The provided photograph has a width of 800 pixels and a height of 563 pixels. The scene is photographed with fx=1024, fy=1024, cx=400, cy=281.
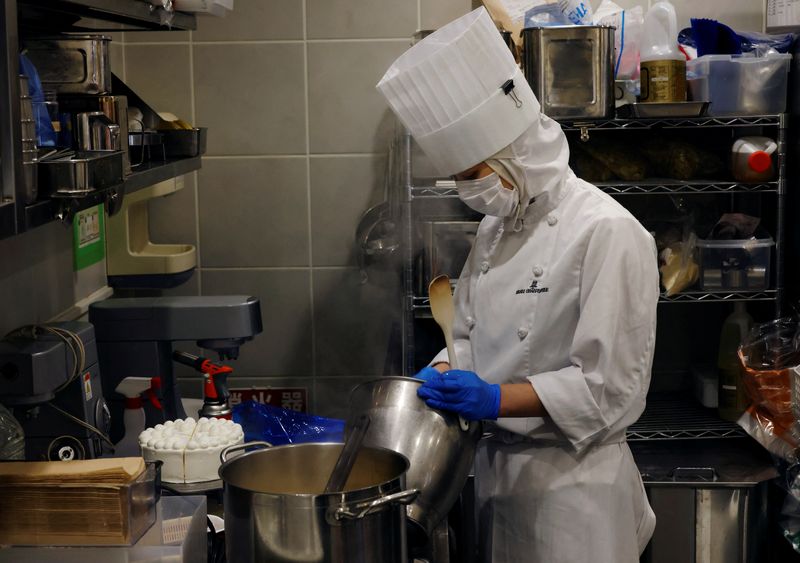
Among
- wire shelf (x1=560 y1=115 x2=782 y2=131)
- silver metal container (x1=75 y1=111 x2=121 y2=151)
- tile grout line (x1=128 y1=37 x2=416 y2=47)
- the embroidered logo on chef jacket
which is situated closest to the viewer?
silver metal container (x1=75 y1=111 x2=121 y2=151)

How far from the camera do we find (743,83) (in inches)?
107

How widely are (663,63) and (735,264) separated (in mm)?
583

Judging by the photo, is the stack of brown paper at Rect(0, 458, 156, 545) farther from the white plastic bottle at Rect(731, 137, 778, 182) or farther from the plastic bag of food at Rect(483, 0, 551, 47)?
the white plastic bottle at Rect(731, 137, 778, 182)

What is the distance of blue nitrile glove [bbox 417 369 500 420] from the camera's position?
1763 millimetres

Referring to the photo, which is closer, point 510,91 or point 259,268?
point 510,91

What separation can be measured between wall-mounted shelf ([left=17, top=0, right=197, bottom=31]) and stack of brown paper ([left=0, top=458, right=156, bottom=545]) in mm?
672

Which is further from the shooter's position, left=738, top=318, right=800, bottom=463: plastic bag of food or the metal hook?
left=738, top=318, right=800, bottom=463: plastic bag of food

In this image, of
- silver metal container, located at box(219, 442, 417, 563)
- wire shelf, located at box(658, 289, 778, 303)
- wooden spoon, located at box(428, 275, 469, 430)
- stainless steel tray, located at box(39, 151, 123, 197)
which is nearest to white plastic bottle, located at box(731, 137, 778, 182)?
wire shelf, located at box(658, 289, 778, 303)

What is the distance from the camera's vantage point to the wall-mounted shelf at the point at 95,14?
1.60 meters

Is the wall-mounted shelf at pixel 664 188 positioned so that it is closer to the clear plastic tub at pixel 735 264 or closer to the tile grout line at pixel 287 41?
the clear plastic tub at pixel 735 264

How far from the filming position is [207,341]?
2.35m

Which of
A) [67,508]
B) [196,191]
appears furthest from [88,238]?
[67,508]

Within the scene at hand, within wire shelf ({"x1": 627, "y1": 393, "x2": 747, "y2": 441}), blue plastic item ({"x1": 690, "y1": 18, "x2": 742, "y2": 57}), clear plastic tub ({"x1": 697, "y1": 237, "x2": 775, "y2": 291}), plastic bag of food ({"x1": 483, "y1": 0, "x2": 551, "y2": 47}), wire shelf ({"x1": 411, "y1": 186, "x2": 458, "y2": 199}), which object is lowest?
wire shelf ({"x1": 627, "y1": 393, "x2": 747, "y2": 441})

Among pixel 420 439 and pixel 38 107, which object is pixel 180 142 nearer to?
pixel 38 107
